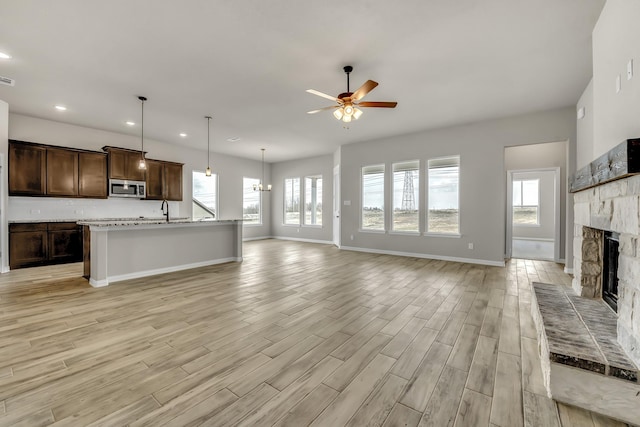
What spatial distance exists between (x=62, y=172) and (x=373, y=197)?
7.30 meters

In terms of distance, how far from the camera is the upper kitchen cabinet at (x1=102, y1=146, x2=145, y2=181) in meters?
6.34

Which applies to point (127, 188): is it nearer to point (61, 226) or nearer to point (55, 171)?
point (55, 171)

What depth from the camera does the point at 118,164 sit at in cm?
645

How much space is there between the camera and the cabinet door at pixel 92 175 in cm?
598

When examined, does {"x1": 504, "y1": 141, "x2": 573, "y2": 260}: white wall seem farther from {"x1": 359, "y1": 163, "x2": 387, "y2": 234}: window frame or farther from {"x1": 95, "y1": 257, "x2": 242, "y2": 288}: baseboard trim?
{"x1": 95, "y1": 257, "x2": 242, "y2": 288}: baseboard trim

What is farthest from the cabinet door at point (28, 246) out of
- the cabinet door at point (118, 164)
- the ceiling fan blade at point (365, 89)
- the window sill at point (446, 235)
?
the window sill at point (446, 235)

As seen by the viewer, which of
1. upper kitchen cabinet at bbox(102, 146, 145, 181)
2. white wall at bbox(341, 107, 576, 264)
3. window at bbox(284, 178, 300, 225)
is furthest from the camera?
window at bbox(284, 178, 300, 225)

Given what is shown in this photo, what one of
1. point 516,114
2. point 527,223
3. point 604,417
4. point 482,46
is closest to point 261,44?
point 482,46

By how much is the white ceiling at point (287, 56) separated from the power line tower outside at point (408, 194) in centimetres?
171

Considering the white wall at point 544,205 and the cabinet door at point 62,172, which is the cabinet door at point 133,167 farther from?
the white wall at point 544,205

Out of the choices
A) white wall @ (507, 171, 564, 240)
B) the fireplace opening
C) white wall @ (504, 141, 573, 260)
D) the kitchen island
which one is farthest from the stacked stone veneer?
white wall @ (507, 171, 564, 240)

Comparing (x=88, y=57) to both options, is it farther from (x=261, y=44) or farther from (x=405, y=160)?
(x=405, y=160)

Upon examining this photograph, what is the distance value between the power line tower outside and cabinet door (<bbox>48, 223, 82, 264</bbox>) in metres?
7.72

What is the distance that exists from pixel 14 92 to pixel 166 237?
3386 millimetres
